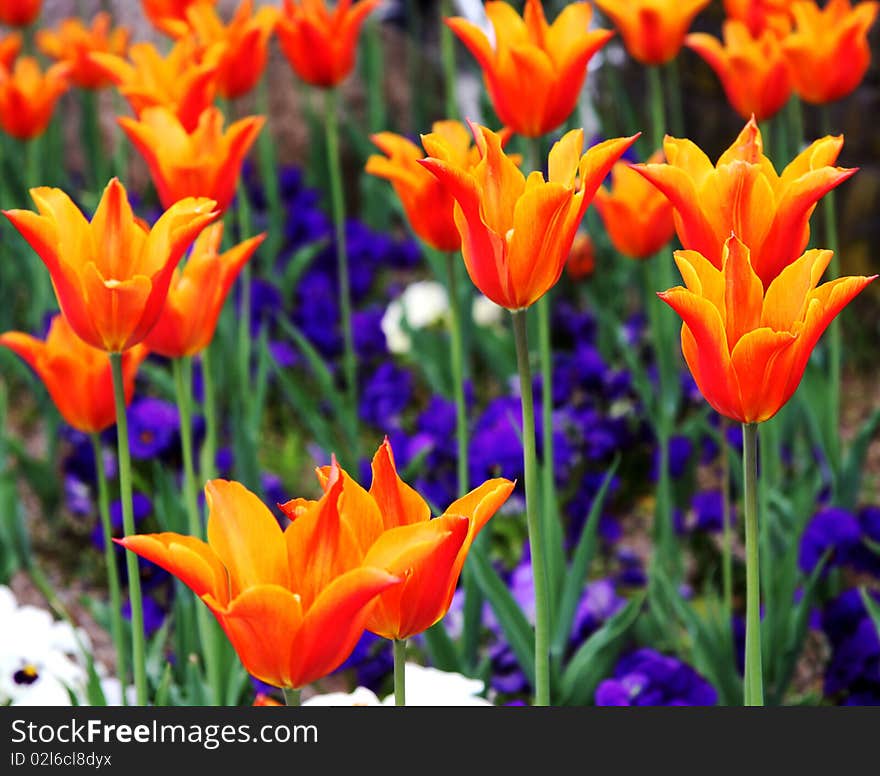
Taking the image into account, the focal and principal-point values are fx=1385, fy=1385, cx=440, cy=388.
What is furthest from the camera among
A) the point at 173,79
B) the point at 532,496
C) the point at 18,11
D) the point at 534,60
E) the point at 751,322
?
the point at 18,11

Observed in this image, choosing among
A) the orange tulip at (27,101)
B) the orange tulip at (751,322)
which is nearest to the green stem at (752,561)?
the orange tulip at (751,322)

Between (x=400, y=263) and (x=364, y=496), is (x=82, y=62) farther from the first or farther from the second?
(x=364, y=496)

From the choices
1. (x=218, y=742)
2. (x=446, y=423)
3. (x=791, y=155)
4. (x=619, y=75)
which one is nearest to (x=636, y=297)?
(x=619, y=75)

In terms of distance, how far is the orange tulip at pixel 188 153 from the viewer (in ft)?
5.37

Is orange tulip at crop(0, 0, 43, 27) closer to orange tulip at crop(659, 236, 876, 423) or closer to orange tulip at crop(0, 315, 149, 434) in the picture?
orange tulip at crop(0, 315, 149, 434)

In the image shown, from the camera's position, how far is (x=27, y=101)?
8.63 feet

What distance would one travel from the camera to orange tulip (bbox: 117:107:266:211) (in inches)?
64.4

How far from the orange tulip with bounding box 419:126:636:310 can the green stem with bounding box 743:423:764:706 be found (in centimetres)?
21

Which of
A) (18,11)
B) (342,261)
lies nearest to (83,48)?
(18,11)

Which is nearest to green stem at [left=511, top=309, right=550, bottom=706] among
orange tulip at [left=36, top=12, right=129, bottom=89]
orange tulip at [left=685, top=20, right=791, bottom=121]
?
orange tulip at [left=685, top=20, right=791, bottom=121]

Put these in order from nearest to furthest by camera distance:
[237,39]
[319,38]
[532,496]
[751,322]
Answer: [751,322] → [532,496] → [237,39] → [319,38]

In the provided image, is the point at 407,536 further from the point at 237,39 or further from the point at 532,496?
the point at 237,39

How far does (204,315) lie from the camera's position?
152 centimetres

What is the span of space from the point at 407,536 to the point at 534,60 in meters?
0.86
